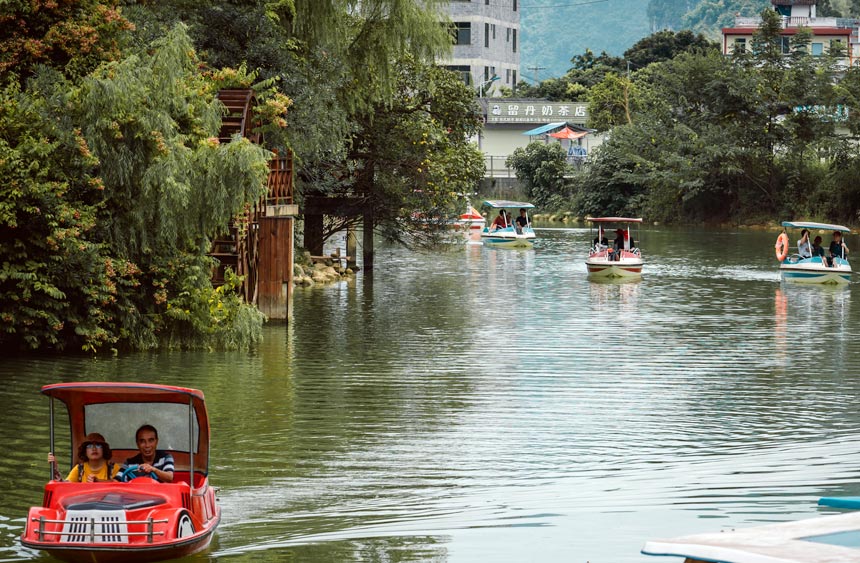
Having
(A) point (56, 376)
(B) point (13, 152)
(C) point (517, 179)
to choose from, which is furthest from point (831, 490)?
(C) point (517, 179)

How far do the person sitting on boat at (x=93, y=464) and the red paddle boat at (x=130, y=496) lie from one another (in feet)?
0.72

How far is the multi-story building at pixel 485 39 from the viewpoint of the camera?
364 feet

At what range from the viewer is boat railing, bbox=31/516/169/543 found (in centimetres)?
1158

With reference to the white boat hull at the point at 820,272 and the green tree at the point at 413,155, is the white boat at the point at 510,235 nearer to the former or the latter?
the green tree at the point at 413,155

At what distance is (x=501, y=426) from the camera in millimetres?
18891

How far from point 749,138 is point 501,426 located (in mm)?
63220

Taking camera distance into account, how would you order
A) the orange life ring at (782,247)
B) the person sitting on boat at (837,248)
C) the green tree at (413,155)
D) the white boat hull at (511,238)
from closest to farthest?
1. the green tree at (413,155)
2. the person sitting on boat at (837,248)
3. the orange life ring at (782,247)
4. the white boat hull at (511,238)

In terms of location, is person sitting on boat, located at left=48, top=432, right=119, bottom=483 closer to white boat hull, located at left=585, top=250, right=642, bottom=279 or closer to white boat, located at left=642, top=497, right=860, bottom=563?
white boat, located at left=642, top=497, right=860, bottom=563

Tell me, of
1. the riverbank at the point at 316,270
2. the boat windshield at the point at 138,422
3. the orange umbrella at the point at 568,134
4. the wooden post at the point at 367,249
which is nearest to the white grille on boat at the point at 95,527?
the boat windshield at the point at 138,422

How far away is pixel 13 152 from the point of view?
22.6m

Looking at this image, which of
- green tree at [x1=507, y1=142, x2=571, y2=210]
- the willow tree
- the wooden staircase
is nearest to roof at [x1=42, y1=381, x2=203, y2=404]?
the willow tree

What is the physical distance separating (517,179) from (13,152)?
75034mm

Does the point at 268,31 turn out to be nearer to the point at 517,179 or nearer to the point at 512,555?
the point at 512,555

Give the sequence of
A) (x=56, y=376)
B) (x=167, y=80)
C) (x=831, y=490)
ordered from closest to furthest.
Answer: (x=831, y=490), (x=56, y=376), (x=167, y=80)
